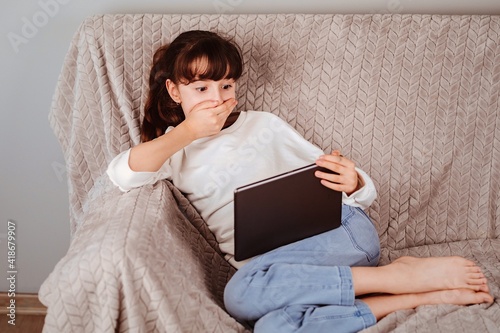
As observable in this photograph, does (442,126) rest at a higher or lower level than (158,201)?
higher

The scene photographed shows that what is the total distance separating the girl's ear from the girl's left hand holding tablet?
1.23ft

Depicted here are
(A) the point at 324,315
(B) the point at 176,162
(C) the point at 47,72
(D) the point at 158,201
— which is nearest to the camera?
(A) the point at 324,315

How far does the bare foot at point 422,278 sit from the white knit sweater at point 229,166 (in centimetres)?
20

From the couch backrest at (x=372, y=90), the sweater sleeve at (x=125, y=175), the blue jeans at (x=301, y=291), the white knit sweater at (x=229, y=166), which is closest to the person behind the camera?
the blue jeans at (x=301, y=291)

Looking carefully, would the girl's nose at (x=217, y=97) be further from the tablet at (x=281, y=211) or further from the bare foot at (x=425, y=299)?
the bare foot at (x=425, y=299)

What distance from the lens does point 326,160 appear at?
1285 millimetres

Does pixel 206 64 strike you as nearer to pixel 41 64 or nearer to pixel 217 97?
pixel 217 97

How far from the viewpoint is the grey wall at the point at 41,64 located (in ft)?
5.25

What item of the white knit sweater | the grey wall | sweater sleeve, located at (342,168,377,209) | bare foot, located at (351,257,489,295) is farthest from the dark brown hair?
bare foot, located at (351,257,489,295)

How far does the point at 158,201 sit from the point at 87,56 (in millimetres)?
449

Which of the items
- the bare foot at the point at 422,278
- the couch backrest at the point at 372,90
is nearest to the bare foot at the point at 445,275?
the bare foot at the point at 422,278

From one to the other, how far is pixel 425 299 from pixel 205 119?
23.5 inches

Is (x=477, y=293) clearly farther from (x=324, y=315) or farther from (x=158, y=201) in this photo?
(x=158, y=201)

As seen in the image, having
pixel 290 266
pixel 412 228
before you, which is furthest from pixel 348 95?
pixel 290 266
